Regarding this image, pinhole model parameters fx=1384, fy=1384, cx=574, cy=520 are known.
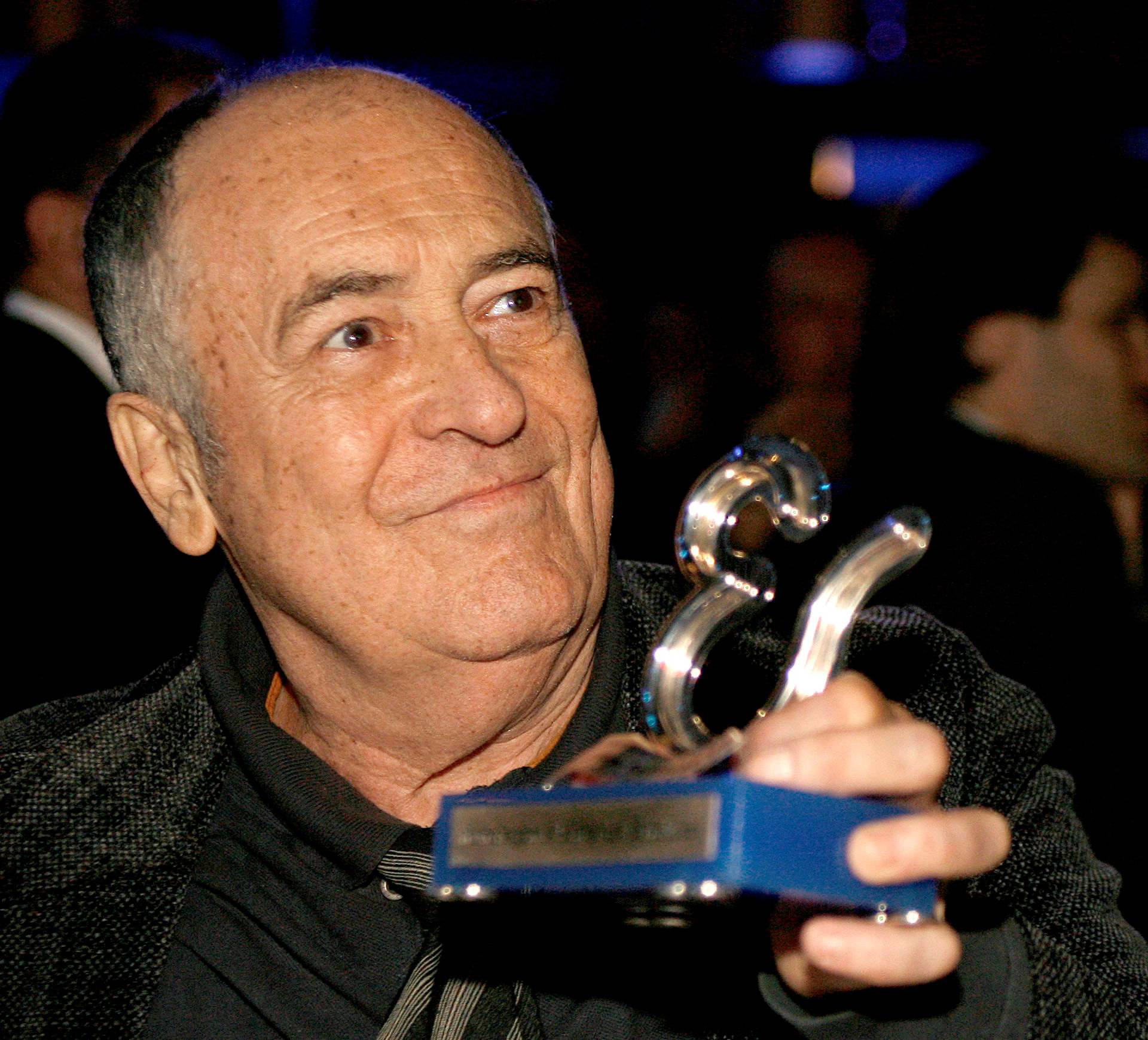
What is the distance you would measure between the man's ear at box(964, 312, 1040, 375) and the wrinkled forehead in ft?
4.26

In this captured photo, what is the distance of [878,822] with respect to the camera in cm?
99

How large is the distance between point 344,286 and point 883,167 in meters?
5.51

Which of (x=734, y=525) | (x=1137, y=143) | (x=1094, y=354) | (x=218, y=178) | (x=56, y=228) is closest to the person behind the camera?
(x=734, y=525)

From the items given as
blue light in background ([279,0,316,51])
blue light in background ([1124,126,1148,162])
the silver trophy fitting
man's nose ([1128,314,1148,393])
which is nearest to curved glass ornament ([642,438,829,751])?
the silver trophy fitting

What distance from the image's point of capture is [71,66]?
292 cm

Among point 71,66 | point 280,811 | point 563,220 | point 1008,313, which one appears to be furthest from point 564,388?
point 563,220

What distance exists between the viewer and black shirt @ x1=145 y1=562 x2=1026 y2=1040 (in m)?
1.49

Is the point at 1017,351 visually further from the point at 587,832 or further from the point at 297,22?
the point at 297,22

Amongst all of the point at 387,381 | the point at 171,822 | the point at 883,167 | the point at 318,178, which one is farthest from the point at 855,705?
the point at 883,167

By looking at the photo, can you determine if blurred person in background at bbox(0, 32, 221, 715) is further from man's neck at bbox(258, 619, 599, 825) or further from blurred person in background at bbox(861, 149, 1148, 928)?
blurred person in background at bbox(861, 149, 1148, 928)

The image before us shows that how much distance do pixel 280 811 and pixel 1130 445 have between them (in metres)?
1.94

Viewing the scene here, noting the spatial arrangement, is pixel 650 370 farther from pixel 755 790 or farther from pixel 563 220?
pixel 755 790

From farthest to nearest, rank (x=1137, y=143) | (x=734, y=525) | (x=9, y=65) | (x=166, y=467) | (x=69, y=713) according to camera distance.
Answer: (x=1137, y=143) → (x=9, y=65) → (x=69, y=713) → (x=166, y=467) → (x=734, y=525)

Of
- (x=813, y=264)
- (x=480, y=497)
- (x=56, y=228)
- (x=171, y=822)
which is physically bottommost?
(x=813, y=264)
